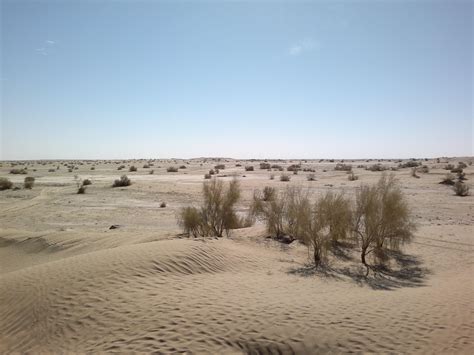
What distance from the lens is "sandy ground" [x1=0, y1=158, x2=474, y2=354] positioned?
6.12m

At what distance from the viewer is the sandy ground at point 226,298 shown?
6.12 meters

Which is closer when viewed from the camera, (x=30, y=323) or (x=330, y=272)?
(x=30, y=323)

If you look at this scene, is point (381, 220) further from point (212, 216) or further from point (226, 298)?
point (226, 298)

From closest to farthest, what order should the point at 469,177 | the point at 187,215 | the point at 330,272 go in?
the point at 330,272 < the point at 187,215 < the point at 469,177

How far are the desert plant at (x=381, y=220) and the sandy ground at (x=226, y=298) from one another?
0.60 meters

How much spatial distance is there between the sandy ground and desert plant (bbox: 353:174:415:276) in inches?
23.6

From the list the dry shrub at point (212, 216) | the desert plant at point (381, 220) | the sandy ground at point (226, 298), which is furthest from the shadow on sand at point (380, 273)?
the dry shrub at point (212, 216)

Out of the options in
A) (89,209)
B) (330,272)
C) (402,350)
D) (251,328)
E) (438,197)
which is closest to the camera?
(402,350)

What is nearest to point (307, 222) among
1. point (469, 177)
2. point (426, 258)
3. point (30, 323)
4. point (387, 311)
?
point (426, 258)

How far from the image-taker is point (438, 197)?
78.3 feet

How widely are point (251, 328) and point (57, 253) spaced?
898 cm

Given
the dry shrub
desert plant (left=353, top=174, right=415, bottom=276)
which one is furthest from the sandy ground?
the dry shrub

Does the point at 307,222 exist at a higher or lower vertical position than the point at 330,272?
higher

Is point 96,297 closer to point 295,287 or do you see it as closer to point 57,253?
point 295,287
